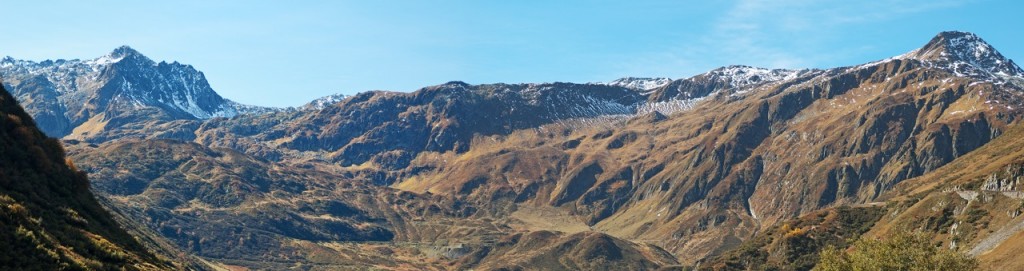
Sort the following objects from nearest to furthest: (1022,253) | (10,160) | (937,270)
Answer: (10,160) < (937,270) < (1022,253)

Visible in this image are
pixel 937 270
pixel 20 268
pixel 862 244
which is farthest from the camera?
pixel 862 244

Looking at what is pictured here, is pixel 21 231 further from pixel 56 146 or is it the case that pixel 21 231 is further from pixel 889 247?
pixel 889 247

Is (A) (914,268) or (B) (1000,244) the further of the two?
(B) (1000,244)

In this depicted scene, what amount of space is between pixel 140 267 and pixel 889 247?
94537mm

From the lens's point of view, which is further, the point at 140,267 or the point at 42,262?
the point at 140,267

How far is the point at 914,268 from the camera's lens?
11444 centimetres

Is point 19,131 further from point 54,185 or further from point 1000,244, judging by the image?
point 1000,244

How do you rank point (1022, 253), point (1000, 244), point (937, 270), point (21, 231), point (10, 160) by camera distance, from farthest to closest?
point (1000, 244) < point (1022, 253) < point (937, 270) < point (10, 160) < point (21, 231)

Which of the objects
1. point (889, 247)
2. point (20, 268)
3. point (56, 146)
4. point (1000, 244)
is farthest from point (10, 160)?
point (1000, 244)

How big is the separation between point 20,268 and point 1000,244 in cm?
19781

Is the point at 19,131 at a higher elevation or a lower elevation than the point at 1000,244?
higher

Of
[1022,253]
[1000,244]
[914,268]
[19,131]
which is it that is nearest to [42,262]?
[19,131]

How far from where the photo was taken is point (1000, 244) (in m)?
199

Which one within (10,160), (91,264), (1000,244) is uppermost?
(10,160)
